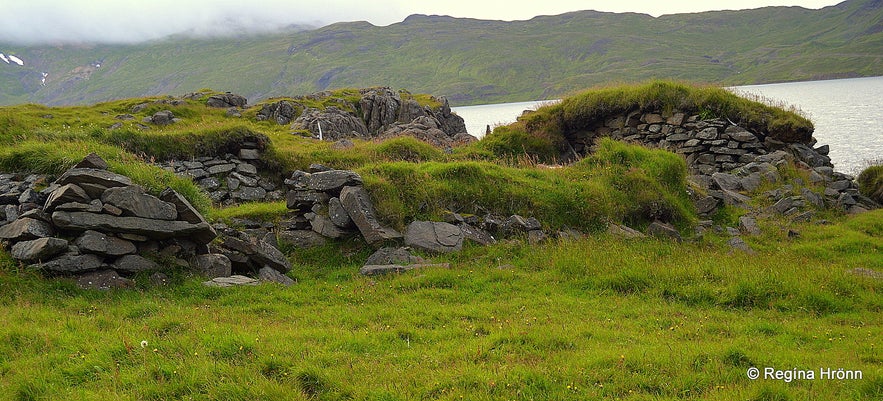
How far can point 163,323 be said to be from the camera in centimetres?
848

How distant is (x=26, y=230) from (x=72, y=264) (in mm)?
1307

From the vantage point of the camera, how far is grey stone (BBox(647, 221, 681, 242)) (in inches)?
614

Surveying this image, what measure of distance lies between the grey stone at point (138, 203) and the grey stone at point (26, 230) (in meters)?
1.21

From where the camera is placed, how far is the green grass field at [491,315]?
246 inches

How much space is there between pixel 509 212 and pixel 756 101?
1783 centimetres

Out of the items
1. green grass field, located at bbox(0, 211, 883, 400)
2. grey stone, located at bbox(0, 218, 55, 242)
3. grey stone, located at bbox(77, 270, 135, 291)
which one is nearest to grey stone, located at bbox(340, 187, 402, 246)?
green grass field, located at bbox(0, 211, 883, 400)

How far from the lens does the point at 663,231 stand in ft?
51.8

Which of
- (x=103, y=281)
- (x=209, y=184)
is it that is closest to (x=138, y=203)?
(x=103, y=281)

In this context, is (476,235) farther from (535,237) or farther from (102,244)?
(102,244)

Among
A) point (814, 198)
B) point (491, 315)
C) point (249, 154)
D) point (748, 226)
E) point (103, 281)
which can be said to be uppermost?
point (249, 154)

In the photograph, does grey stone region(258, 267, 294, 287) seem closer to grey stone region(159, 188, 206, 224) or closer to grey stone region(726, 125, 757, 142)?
grey stone region(159, 188, 206, 224)

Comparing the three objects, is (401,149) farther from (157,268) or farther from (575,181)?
(157,268)

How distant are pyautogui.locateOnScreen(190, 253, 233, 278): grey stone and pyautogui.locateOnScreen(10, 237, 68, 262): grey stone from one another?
256 cm

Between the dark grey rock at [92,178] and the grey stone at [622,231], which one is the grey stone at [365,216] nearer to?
the dark grey rock at [92,178]
